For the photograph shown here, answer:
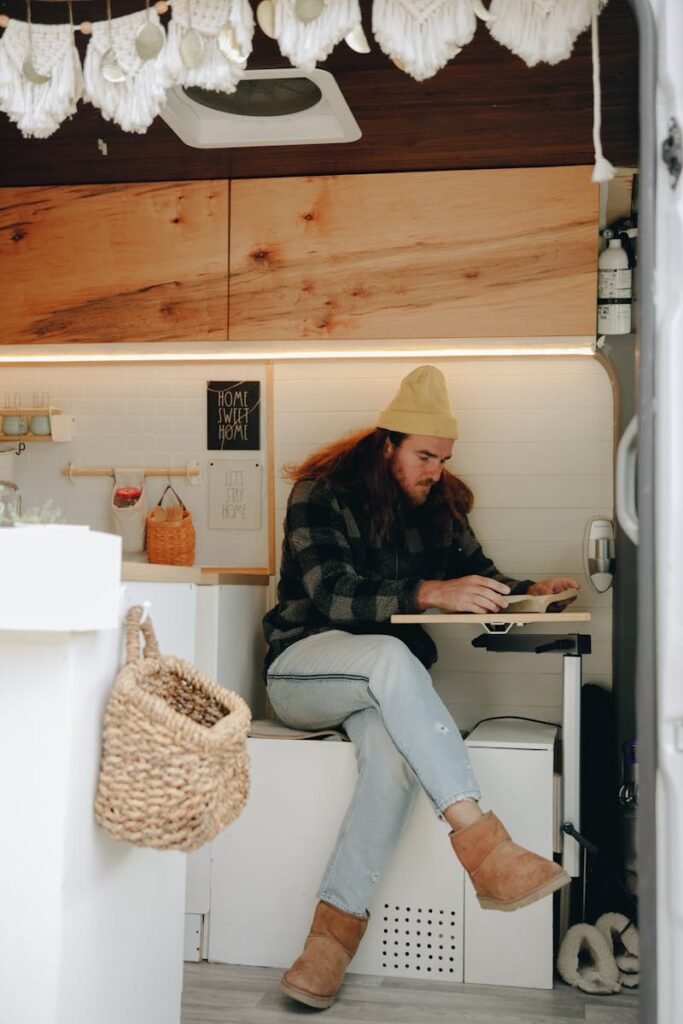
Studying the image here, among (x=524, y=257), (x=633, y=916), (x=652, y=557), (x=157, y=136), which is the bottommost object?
(x=633, y=916)

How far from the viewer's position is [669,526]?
1.81 m

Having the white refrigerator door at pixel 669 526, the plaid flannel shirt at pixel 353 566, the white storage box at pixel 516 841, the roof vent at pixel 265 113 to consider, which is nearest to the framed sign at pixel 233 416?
the plaid flannel shirt at pixel 353 566

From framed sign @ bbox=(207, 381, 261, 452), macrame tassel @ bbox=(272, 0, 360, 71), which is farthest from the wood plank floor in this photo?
macrame tassel @ bbox=(272, 0, 360, 71)

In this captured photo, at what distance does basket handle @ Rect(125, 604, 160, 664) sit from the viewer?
6.38 feet

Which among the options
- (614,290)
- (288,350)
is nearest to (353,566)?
(288,350)

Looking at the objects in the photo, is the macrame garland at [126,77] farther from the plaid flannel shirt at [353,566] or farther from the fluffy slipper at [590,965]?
the fluffy slipper at [590,965]

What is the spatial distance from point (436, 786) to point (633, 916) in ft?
2.77

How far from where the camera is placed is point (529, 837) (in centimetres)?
313

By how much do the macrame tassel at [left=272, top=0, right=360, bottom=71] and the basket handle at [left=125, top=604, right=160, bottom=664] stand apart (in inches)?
40.9

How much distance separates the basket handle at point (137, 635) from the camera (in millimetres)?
1944

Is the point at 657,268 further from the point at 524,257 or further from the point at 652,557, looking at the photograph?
the point at 524,257

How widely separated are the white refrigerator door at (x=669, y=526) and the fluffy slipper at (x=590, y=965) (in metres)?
1.31

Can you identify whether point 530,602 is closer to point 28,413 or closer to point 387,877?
point 387,877

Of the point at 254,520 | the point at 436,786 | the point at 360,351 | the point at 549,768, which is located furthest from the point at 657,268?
the point at 254,520
